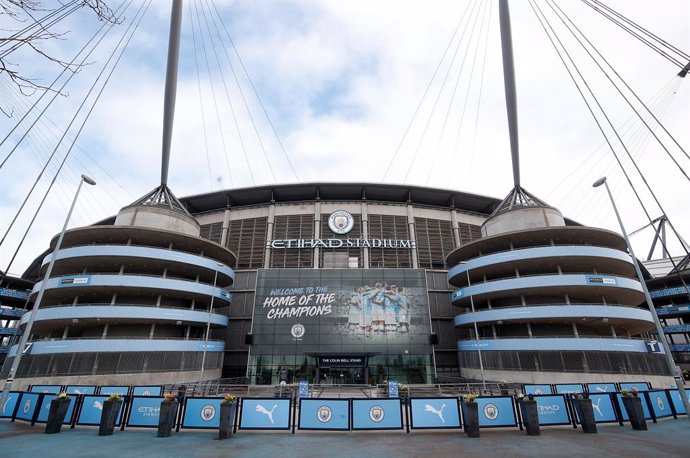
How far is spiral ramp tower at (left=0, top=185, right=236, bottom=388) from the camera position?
31969 millimetres

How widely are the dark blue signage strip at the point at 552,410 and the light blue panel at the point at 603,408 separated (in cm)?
161

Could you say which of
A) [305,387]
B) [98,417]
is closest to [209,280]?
[305,387]

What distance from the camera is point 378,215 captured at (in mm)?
53844

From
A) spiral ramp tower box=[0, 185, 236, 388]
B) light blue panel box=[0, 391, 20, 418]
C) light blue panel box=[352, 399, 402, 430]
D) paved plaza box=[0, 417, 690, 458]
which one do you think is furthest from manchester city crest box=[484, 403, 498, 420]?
spiral ramp tower box=[0, 185, 236, 388]

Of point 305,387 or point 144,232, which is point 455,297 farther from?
point 144,232

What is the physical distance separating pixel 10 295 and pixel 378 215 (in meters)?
66.2

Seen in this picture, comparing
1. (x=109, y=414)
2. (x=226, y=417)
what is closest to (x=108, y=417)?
(x=109, y=414)

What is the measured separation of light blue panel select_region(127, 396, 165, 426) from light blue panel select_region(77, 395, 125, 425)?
68 centimetres

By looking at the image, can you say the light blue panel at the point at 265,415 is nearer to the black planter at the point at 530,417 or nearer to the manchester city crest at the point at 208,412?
the manchester city crest at the point at 208,412

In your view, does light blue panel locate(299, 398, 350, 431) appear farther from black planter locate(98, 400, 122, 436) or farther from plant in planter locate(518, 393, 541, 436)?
black planter locate(98, 400, 122, 436)

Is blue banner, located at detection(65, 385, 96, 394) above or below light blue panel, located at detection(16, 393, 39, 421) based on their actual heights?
above

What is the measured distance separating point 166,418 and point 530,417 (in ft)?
49.9

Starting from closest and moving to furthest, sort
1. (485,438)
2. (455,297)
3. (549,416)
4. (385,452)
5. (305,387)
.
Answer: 1. (385,452)
2. (485,438)
3. (549,416)
4. (305,387)
5. (455,297)

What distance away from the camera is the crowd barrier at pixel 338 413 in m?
14.2
